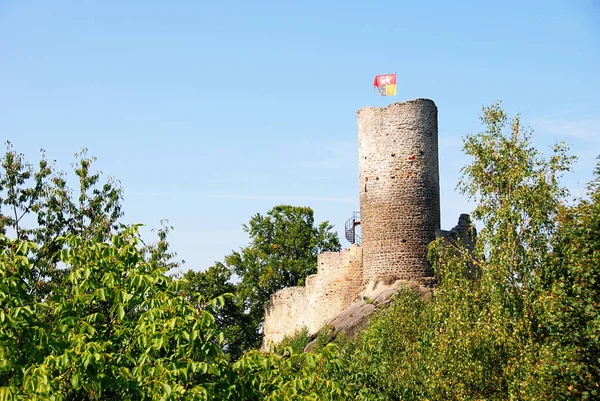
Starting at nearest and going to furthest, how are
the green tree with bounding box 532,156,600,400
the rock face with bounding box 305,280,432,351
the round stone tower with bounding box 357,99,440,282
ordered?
the green tree with bounding box 532,156,600,400 < the rock face with bounding box 305,280,432,351 < the round stone tower with bounding box 357,99,440,282

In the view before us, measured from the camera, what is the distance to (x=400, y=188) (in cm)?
3019

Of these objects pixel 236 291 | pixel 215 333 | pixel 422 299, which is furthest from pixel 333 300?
pixel 215 333

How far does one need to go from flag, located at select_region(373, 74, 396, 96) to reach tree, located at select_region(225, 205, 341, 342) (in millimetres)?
14673

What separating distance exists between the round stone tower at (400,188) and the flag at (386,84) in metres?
2.21

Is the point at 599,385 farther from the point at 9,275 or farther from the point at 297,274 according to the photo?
the point at 297,274

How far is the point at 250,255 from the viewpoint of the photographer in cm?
4644

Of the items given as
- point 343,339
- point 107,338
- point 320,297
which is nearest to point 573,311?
point 107,338

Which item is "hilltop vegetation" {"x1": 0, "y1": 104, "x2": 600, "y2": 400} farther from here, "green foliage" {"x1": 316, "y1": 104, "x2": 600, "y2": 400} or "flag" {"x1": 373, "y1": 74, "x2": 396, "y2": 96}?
"flag" {"x1": 373, "y1": 74, "x2": 396, "y2": 96}

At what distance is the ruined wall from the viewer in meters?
32.4

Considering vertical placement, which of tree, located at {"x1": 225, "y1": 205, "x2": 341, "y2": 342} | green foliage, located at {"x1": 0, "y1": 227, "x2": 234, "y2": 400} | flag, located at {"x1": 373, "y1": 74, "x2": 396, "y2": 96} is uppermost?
flag, located at {"x1": 373, "y1": 74, "x2": 396, "y2": 96}

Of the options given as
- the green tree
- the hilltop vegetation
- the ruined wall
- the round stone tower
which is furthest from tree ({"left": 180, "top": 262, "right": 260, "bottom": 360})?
the green tree

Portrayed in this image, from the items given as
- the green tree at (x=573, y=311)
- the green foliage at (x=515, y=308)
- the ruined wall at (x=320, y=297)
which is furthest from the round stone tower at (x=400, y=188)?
the green tree at (x=573, y=311)

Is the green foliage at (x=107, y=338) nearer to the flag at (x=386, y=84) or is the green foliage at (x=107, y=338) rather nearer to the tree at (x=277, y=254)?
the flag at (x=386, y=84)

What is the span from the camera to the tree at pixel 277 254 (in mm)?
45250
